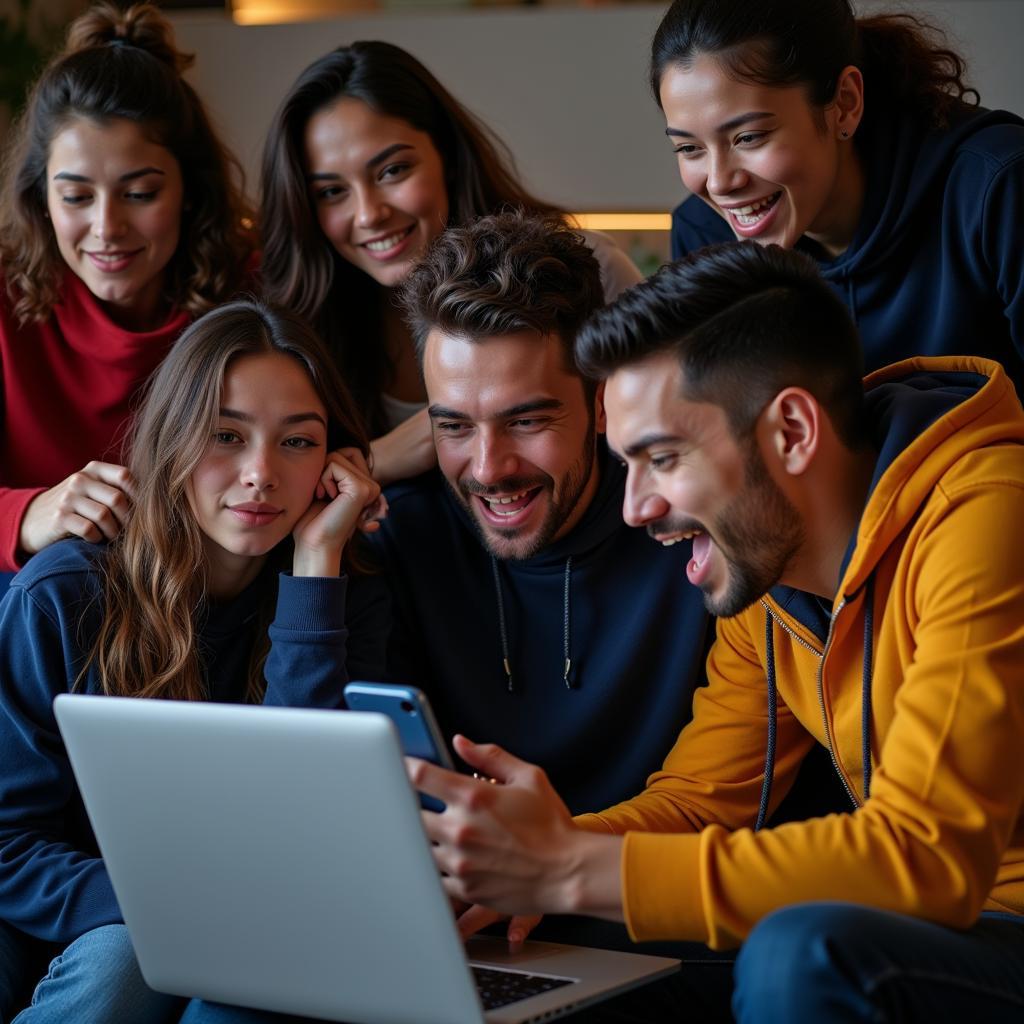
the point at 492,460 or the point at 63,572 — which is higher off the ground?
the point at 492,460

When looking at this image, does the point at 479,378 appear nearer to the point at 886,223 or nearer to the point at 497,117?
the point at 886,223

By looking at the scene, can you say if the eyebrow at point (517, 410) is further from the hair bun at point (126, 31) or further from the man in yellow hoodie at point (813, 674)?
the hair bun at point (126, 31)

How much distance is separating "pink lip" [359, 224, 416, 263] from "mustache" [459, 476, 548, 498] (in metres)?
0.56

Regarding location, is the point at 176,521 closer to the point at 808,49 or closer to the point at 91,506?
the point at 91,506

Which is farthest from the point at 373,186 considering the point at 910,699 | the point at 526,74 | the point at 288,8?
the point at 288,8

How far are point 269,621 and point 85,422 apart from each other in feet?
1.99

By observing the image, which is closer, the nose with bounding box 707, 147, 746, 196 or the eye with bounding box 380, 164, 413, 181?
the nose with bounding box 707, 147, 746, 196

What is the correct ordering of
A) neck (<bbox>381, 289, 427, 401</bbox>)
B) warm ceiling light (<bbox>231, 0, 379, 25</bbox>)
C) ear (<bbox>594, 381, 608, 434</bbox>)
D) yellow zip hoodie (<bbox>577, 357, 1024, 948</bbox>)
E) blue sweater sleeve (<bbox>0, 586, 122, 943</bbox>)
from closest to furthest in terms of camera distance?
1. yellow zip hoodie (<bbox>577, 357, 1024, 948</bbox>)
2. blue sweater sleeve (<bbox>0, 586, 122, 943</bbox>)
3. ear (<bbox>594, 381, 608, 434</bbox>)
4. neck (<bbox>381, 289, 427, 401</bbox>)
5. warm ceiling light (<bbox>231, 0, 379, 25</bbox>)

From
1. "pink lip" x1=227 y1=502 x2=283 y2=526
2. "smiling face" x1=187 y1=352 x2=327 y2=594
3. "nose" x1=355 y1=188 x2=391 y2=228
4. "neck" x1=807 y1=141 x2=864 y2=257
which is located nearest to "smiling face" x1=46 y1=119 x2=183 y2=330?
"nose" x1=355 y1=188 x2=391 y2=228

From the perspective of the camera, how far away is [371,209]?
7.45ft

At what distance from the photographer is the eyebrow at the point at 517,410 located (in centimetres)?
186

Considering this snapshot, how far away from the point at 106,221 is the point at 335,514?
0.67 metres

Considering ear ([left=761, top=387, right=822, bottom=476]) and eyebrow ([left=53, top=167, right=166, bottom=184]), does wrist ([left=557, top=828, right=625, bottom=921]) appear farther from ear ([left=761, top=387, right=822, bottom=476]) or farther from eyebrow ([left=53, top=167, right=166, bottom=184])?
eyebrow ([left=53, top=167, right=166, bottom=184])

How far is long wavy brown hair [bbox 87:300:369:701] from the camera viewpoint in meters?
1.77
